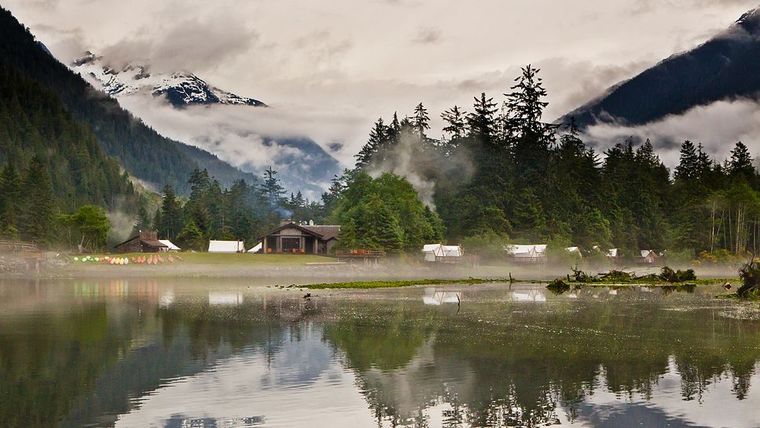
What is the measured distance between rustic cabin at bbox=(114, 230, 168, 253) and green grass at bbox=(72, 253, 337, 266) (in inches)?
1377

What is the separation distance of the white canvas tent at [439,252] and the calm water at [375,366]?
81166mm

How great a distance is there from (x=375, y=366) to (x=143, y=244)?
484 ft

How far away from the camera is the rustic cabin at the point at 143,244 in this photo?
171 metres

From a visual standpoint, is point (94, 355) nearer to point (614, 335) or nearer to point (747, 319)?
point (614, 335)

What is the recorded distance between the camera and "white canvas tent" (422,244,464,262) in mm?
140750

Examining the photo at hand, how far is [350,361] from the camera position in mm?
34312

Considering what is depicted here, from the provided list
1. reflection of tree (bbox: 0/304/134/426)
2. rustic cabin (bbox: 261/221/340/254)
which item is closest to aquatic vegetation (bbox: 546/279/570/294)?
reflection of tree (bbox: 0/304/134/426)

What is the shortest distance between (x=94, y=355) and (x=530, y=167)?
504ft

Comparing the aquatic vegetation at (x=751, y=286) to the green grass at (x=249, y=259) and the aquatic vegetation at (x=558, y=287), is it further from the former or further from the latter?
the green grass at (x=249, y=259)

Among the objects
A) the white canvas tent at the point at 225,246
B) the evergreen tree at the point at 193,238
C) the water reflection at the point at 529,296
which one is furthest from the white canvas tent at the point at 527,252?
the evergreen tree at the point at 193,238

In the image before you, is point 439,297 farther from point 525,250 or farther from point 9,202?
point 9,202

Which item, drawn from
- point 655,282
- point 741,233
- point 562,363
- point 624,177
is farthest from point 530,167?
point 562,363

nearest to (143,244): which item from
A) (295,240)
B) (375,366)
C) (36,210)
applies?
(36,210)

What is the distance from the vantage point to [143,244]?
565ft
